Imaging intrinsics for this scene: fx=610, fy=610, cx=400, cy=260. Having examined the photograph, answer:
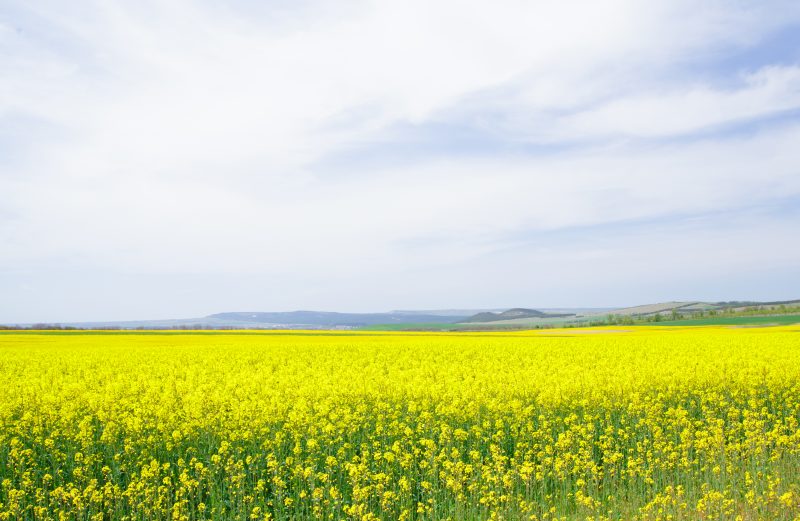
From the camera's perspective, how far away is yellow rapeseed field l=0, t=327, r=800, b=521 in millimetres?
8453

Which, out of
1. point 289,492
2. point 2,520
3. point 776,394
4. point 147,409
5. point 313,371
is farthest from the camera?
point 313,371

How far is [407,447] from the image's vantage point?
36.9ft

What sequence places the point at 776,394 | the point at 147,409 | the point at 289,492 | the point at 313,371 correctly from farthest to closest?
the point at 313,371
the point at 776,394
the point at 147,409
the point at 289,492

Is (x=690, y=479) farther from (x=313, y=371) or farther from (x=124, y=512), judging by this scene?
(x=313, y=371)

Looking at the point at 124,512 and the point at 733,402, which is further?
the point at 733,402

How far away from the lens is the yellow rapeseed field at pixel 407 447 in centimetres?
845

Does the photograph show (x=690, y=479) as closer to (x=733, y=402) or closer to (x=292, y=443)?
(x=733, y=402)

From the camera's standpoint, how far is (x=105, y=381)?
707 inches

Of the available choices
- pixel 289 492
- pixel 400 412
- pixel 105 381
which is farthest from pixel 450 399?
pixel 105 381

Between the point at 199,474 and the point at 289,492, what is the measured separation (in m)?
1.48

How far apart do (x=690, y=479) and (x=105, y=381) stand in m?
15.7

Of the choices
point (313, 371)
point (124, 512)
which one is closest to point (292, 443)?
point (124, 512)

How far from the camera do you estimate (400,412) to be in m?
12.3

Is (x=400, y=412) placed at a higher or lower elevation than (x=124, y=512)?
higher
